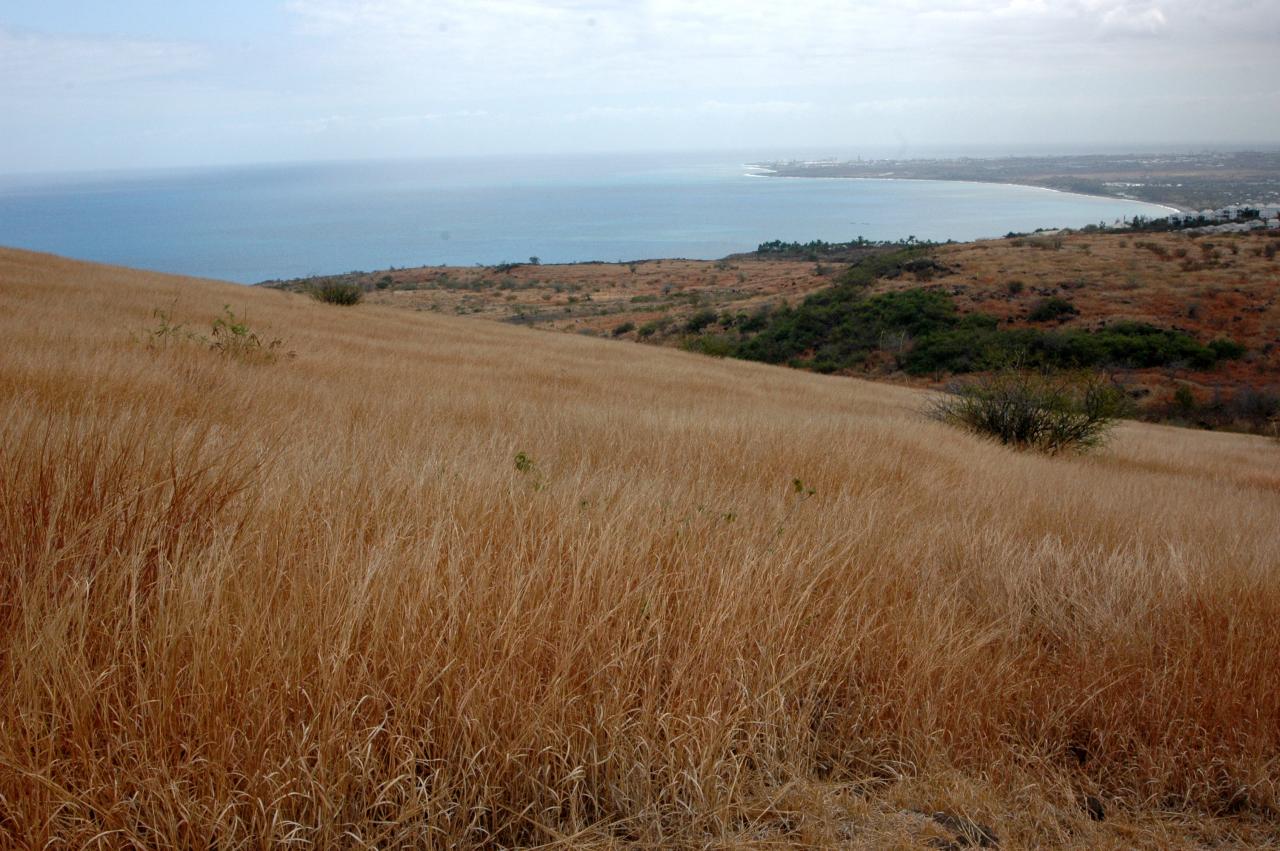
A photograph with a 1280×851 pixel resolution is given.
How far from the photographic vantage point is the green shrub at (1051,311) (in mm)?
43062

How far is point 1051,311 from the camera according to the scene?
43312 mm

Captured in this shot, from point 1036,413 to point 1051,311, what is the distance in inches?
1412

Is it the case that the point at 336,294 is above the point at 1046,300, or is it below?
above

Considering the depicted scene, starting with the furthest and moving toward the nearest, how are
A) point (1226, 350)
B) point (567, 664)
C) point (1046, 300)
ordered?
point (1046, 300) → point (1226, 350) → point (567, 664)

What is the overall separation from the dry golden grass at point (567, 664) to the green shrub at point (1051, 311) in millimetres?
44712

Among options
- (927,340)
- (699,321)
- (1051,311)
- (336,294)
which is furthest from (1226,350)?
(336,294)

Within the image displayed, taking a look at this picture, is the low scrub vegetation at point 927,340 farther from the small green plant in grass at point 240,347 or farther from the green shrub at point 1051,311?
the small green plant in grass at point 240,347

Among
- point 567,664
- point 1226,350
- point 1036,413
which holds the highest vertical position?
point 567,664

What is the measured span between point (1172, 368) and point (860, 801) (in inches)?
1710

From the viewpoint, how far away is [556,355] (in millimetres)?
16250

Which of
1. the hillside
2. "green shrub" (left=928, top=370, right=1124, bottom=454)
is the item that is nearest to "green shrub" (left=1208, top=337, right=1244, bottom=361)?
the hillside

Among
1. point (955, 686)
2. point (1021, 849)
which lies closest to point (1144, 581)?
point (955, 686)

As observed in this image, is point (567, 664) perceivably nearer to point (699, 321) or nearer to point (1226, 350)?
point (1226, 350)

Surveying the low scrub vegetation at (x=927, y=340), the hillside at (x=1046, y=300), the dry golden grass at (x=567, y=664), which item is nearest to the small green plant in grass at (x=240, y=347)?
the dry golden grass at (x=567, y=664)
